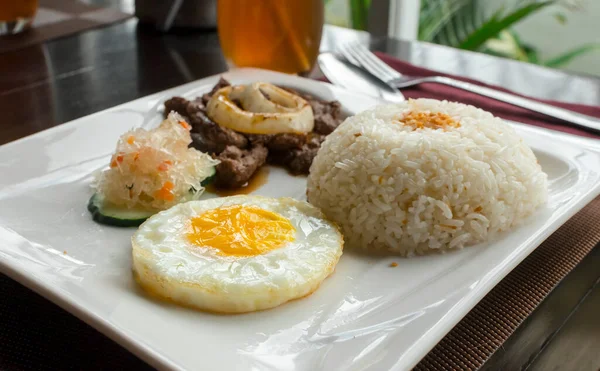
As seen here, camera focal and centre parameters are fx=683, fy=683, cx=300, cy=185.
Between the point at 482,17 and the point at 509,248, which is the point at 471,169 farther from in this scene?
the point at 482,17

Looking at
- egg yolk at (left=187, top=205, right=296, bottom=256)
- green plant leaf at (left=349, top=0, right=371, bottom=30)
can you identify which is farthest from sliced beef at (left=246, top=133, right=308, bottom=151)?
green plant leaf at (left=349, top=0, right=371, bottom=30)

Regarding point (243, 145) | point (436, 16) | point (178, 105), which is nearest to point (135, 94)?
point (178, 105)

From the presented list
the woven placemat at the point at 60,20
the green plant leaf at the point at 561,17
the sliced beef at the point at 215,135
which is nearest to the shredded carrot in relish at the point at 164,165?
the sliced beef at the point at 215,135

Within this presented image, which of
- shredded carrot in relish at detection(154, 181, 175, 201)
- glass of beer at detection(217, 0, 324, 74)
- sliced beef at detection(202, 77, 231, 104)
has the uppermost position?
glass of beer at detection(217, 0, 324, 74)

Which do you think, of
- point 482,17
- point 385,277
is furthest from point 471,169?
point 482,17

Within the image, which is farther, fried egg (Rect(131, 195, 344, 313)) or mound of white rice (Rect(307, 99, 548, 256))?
mound of white rice (Rect(307, 99, 548, 256))

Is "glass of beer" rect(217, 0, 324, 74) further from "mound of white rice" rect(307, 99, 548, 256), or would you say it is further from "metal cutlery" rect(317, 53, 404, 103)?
"mound of white rice" rect(307, 99, 548, 256)

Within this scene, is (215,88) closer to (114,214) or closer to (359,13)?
(114,214)
